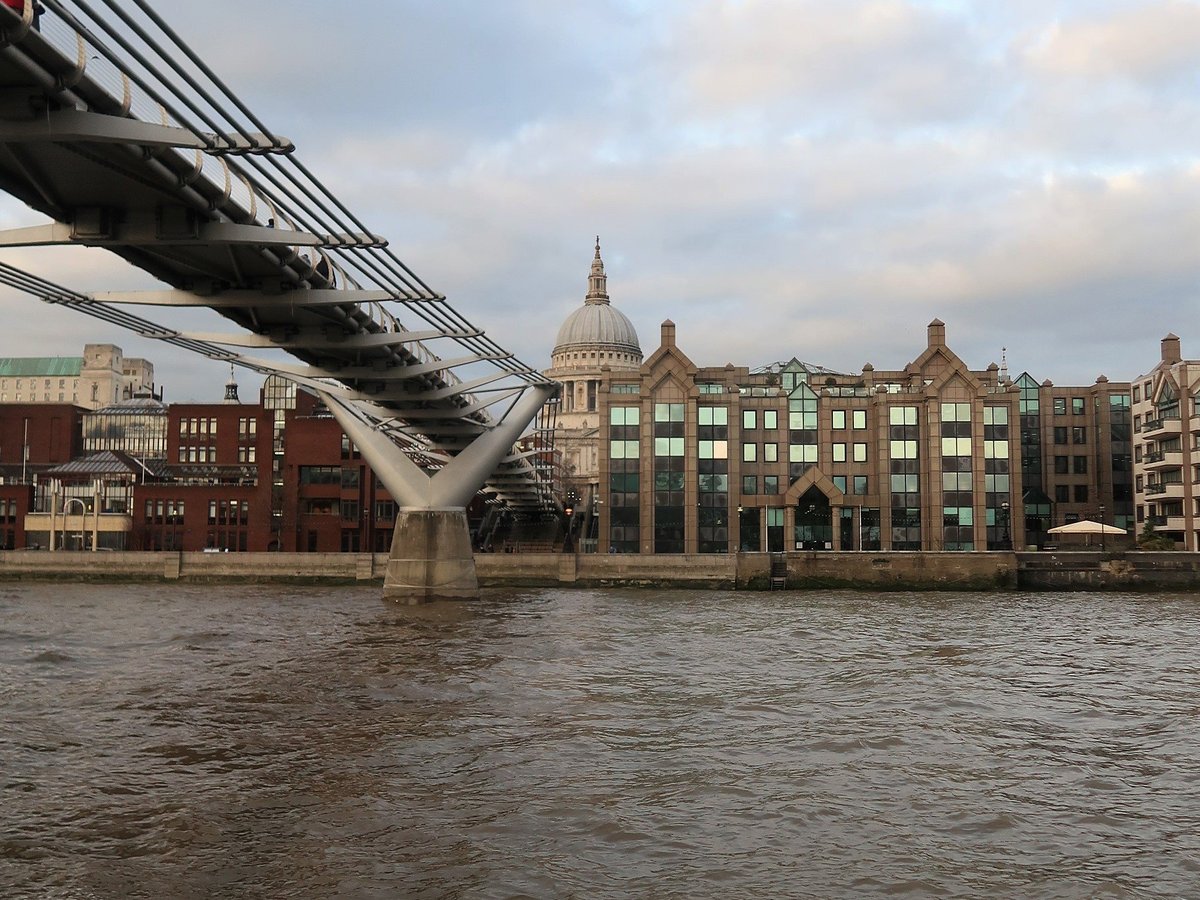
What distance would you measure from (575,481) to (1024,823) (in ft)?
360

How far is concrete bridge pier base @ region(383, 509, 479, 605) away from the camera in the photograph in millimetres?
46531

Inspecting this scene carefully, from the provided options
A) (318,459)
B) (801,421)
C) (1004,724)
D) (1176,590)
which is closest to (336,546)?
(318,459)

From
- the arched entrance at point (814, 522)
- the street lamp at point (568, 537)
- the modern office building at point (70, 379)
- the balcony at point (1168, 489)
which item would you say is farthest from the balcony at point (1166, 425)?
the modern office building at point (70, 379)

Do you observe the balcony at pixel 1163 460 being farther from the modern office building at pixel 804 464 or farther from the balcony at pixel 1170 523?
the modern office building at pixel 804 464

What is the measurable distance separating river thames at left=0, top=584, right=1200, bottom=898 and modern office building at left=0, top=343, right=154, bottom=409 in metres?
164

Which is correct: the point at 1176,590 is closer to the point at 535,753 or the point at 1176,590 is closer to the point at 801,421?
the point at 801,421

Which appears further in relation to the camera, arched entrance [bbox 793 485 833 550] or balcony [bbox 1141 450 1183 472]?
arched entrance [bbox 793 485 833 550]

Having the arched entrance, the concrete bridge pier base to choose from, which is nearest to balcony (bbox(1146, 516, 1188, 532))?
the arched entrance

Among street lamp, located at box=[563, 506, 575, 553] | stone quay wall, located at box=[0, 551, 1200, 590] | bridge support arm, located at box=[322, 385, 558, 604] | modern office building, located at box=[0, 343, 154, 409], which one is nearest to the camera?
bridge support arm, located at box=[322, 385, 558, 604]

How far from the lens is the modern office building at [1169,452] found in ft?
224

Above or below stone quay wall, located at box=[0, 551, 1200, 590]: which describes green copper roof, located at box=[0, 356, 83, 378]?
above

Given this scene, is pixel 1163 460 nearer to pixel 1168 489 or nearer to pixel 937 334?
pixel 1168 489

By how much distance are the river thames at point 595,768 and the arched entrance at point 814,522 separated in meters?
39.7

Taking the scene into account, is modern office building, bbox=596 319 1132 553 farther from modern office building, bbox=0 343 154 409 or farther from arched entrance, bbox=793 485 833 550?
modern office building, bbox=0 343 154 409
